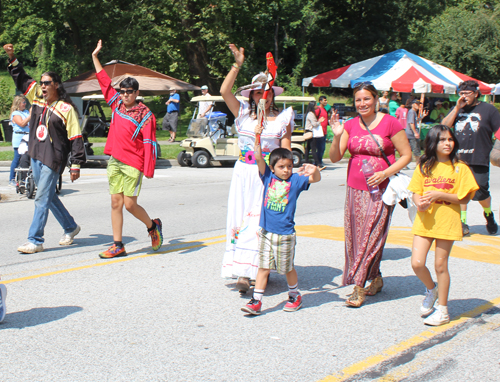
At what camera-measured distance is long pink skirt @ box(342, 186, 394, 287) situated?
4883mm

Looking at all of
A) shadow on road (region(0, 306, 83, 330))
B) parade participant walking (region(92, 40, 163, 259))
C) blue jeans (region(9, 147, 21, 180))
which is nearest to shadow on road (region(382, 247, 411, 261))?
parade participant walking (region(92, 40, 163, 259))

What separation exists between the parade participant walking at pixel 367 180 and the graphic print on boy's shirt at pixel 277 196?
670 mm

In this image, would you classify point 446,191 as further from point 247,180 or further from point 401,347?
point 247,180

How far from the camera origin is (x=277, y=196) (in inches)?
183

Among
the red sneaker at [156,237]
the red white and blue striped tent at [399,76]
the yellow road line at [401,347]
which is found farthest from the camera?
the red white and blue striped tent at [399,76]

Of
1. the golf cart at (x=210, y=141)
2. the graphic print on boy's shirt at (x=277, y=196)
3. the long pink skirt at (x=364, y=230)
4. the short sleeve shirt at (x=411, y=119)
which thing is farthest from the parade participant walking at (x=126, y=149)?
the short sleeve shirt at (x=411, y=119)

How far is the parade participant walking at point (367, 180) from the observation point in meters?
4.84

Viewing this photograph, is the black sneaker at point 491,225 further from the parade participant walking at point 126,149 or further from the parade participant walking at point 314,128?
the parade participant walking at point 314,128

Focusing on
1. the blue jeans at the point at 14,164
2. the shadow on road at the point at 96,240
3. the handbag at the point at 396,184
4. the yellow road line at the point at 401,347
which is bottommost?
the shadow on road at the point at 96,240

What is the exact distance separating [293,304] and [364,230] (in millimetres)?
834

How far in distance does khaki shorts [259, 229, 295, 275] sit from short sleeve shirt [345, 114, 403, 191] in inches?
30.6

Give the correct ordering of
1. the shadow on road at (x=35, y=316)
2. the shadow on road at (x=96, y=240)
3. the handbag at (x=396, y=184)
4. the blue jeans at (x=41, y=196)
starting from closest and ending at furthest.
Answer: the shadow on road at (x=35, y=316)
the handbag at (x=396, y=184)
the blue jeans at (x=41, y=196)
the shadow on road at (x=96, y=240)

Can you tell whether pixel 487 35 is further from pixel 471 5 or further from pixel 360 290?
pixel 360 290

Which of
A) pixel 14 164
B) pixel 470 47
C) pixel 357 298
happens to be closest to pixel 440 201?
pixel 357 298
